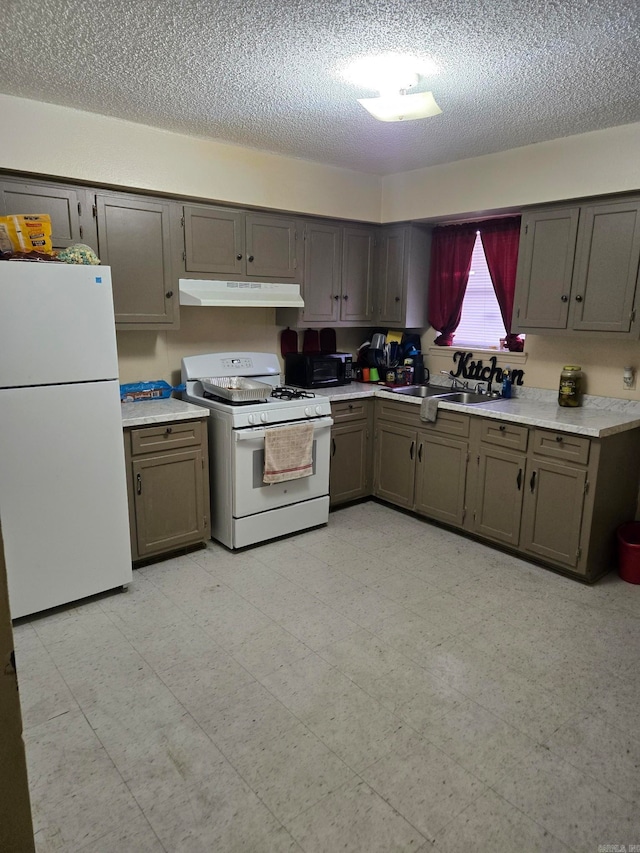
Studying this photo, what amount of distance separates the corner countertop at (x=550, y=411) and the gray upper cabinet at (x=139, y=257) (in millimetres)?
1306

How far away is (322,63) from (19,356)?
186cm

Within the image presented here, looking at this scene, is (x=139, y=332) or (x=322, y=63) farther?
(x=139, y=332)

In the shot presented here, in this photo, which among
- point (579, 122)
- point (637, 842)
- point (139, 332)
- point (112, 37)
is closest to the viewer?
point (637, 842)

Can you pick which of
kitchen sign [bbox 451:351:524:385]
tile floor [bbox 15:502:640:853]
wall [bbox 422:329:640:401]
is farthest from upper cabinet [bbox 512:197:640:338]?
tile floor [bbox 15:502:640:853]

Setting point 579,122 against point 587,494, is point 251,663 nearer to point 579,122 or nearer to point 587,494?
point 587,494

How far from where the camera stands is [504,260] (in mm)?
4176

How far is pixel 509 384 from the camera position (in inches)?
162

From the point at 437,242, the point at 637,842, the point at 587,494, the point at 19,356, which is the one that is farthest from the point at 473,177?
the point at 637,842

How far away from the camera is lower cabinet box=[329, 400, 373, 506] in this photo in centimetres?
422

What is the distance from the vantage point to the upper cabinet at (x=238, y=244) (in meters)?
3.65

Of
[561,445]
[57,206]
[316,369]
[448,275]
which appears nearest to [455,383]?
[448,275]

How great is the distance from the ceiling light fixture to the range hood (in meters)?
1.59

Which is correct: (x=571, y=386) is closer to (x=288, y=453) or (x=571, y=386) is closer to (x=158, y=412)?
(x=288, y=453)

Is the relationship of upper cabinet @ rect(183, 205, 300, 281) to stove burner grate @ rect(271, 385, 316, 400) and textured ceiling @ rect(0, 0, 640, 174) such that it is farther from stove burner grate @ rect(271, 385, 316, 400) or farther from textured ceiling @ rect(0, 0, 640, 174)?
stove burner grate @ rect(271, 385, 316, 400)
